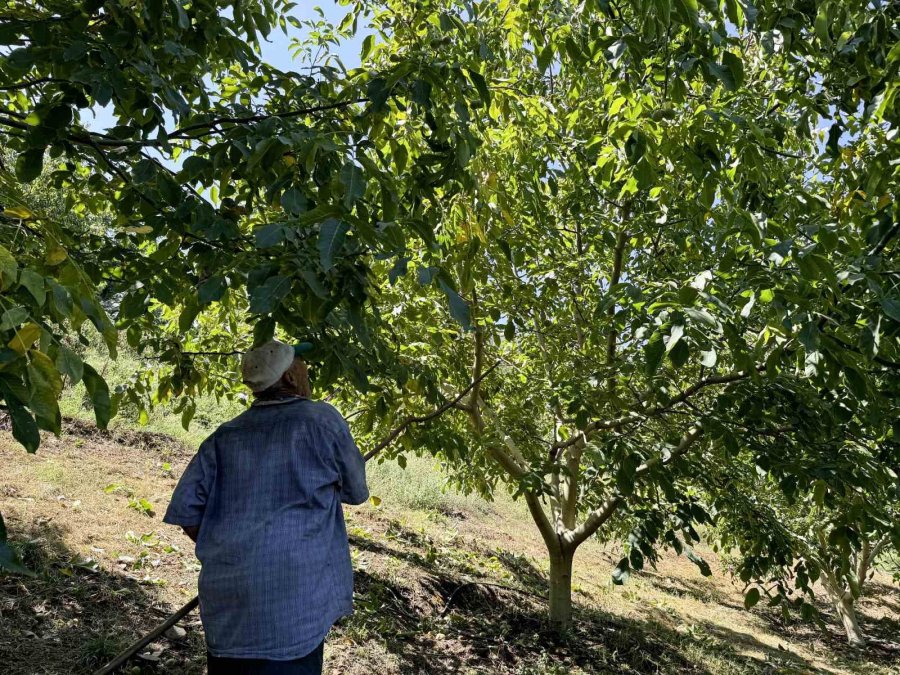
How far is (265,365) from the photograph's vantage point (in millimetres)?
2391

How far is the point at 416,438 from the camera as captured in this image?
3.83m

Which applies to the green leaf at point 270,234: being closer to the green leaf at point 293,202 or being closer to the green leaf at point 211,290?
the green leaf at point 293,202

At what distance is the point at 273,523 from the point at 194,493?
34 cm

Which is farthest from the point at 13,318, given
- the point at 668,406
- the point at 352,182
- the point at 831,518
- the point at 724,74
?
the point at 831,518

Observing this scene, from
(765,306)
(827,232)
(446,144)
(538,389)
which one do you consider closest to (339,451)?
(446,144)

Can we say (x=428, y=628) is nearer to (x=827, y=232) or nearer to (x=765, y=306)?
(x=765, y=306)

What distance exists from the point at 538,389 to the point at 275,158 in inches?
159

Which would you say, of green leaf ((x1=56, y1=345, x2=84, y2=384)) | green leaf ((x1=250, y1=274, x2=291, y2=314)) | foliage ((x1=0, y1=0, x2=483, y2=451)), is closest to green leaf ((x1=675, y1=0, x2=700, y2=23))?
foliage ((x1=0, y1=0, x2=483, y2=451))

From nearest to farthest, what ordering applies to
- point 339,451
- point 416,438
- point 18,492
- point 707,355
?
point 707,355 → point 339,451 → point 416,438 → point 18,492

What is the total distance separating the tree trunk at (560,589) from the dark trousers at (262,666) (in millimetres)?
4725

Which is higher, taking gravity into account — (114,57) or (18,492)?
(114,57)

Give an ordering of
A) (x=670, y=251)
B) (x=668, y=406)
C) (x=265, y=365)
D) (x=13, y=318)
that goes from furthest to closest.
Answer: (x=670, y=251)
(x=668, y=406)
(x=265, y=365)
(x=13, y=318)

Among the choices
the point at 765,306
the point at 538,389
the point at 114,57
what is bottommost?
the point at 538,389

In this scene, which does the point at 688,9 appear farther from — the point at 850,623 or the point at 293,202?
the point at 850,623
